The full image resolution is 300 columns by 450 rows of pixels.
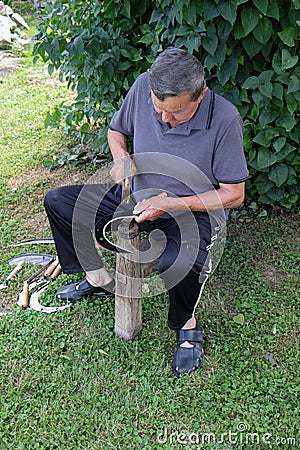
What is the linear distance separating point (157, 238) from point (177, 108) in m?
0.65

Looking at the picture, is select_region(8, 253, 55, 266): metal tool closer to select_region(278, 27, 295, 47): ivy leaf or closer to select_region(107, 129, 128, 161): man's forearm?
select_region(107, 129, 128, 161): man's forearm

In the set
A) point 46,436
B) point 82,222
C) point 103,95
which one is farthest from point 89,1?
point 46,436

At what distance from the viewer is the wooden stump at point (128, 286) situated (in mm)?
2338

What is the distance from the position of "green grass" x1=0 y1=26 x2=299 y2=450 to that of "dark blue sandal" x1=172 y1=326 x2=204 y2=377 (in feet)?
0.13

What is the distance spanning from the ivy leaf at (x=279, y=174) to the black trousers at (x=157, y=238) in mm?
977

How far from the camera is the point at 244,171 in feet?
7.31

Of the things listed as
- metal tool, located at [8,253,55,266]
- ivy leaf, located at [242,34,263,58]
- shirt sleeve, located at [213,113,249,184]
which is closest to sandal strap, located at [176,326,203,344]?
shirt sleeve, located at [213,113,249,184]

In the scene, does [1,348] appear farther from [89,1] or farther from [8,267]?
→ [89,1]

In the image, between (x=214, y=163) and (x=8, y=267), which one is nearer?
(x=214, y=163)

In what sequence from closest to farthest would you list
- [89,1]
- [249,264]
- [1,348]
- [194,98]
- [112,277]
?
[194,98] < [1,348] < [112,277] < [249,264] < [89,1]

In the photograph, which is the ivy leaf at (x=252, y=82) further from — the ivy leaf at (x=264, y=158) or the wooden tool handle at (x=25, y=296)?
the wooden tool handle at (x=25, y=296)

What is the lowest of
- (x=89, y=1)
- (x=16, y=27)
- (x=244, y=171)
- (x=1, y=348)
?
(x=16, y=27)

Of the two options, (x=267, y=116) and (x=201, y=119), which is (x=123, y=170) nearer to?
(x=201, y=119)

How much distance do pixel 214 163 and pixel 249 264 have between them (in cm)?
100
